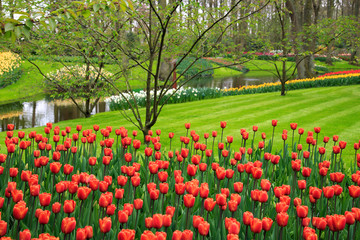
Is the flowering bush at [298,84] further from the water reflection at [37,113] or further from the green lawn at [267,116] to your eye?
the water reflection at [37,113]

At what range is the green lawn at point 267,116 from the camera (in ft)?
28.3

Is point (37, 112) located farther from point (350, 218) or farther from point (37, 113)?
point (350, 218)

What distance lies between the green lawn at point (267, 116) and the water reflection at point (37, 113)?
2.76m

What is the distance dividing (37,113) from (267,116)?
10625 millimetres

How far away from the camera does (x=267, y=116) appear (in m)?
10.7

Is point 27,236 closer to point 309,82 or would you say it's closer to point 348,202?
point 348,202

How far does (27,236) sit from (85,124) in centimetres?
946

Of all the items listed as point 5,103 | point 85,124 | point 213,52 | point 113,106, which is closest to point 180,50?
point 213,52

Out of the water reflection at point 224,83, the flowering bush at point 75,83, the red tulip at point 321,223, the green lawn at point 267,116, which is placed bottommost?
the red tulip at point 321,223

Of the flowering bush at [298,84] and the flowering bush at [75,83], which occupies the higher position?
the flowering bush at [298,84]

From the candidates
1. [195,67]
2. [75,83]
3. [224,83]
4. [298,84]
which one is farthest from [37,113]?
[224,83]

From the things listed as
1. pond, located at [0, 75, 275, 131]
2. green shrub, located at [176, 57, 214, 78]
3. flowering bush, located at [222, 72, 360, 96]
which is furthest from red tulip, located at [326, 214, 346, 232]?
flowering bush, located at [222, 72, 360, 96]

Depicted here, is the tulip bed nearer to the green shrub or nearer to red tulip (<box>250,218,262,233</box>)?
red tulip (<box>250,218,262,233</box>)

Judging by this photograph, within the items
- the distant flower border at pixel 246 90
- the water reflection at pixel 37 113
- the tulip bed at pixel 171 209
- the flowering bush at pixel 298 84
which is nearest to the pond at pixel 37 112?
the water reflection at pixel 37 113
